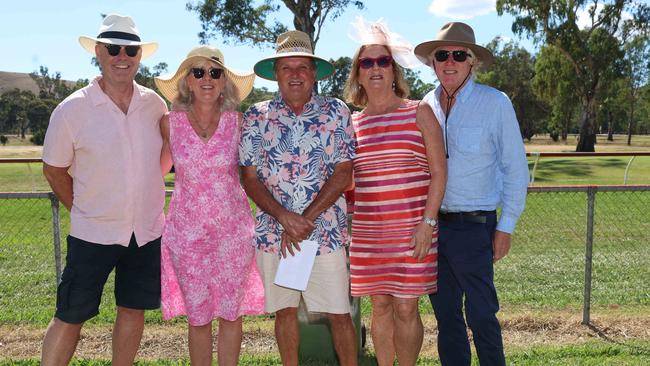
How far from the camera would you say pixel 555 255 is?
8.36 meters

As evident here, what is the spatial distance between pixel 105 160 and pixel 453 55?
2134mm

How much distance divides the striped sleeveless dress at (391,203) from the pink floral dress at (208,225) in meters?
0.73

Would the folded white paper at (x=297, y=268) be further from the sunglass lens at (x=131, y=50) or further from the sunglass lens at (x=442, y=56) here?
the sunglass lens at (x=131, y=50)

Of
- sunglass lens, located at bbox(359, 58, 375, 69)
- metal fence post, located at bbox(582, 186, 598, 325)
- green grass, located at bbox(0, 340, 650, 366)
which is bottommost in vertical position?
green grass, located at bbox(0, 340, 650, 366)

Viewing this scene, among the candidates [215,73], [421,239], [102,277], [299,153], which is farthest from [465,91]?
[102,277]

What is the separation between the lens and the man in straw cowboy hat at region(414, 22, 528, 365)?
357cm

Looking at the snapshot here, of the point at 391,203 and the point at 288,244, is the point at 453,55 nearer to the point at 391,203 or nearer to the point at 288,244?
the point at 391,203

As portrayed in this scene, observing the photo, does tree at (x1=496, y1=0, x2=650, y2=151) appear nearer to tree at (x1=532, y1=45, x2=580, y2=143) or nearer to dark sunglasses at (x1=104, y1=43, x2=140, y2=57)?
tree at (x1=532, y1=45, x2=580, y2=143)

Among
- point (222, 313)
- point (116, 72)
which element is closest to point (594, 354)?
point (222, 313)

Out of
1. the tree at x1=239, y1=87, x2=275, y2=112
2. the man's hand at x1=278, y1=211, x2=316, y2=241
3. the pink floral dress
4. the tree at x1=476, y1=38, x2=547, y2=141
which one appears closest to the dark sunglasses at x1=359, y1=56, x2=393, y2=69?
the pink floral dress

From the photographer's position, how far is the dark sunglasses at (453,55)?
373cm

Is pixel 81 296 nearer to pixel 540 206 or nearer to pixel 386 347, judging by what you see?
pixel 386 347

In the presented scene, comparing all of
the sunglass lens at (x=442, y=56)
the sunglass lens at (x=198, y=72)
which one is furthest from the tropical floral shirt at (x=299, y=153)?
the sunglass lens at (x=442, y=56)

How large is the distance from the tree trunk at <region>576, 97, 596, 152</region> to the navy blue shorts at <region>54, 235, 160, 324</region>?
4051 centimetres
